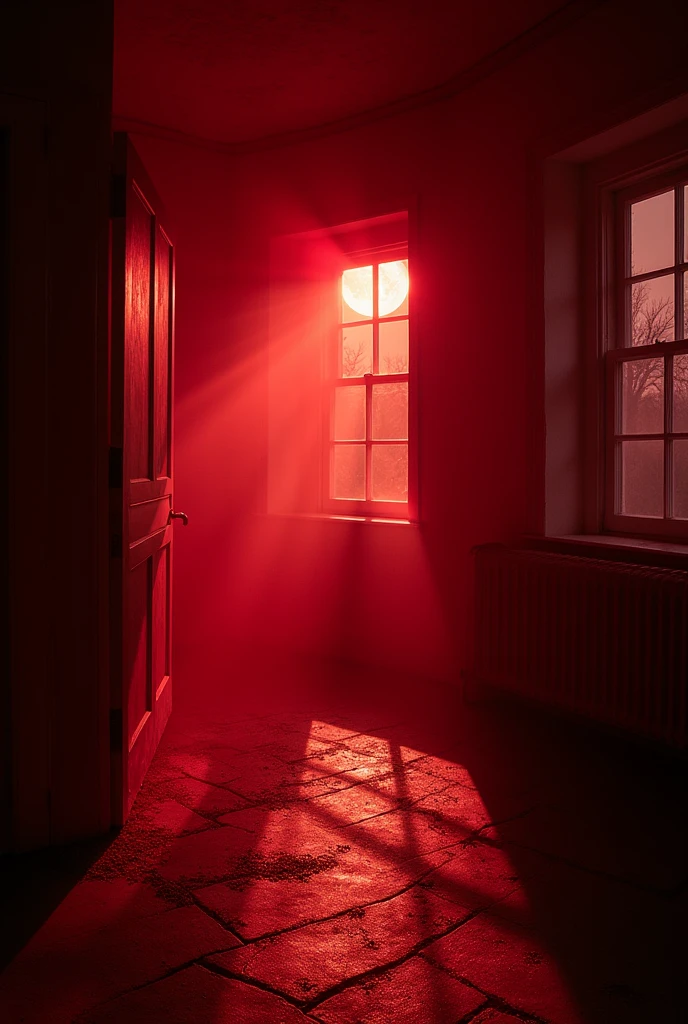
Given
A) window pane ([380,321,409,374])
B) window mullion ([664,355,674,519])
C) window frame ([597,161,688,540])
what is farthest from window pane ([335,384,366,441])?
window mullion ([664,355,674,519])

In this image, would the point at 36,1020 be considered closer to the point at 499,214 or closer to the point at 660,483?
the point at 660,483

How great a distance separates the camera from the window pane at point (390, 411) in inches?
199

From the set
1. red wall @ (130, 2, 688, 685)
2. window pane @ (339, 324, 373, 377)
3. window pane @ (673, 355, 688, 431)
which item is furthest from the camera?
window pane @ (339, 324, 373, 377)

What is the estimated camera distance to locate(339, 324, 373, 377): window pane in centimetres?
522

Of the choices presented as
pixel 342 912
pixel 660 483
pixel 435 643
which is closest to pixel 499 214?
pixel 660 483

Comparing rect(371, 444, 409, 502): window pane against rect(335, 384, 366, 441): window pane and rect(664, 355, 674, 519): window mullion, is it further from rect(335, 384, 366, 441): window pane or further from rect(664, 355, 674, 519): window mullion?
rect(664, 355, 674, 519): window mullion

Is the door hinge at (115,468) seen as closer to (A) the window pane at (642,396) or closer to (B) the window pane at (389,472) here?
(A) the window pane at (642,396)

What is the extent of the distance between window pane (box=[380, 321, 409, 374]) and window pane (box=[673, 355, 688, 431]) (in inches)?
69.2

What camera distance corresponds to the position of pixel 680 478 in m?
3.62

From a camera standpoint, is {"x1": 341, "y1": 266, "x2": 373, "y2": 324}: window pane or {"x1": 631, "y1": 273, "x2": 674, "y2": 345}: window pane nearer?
{"x1": 631, "y1": 273, "x2": 674, "y2": 345}: window pane

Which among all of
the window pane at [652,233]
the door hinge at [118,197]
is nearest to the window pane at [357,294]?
the window pane at [652,233]

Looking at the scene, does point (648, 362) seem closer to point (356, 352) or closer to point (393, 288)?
point (393, 288)

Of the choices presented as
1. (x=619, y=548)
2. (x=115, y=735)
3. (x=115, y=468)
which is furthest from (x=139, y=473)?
(x=619, y=548)

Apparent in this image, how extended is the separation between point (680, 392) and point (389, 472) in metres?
1.92
